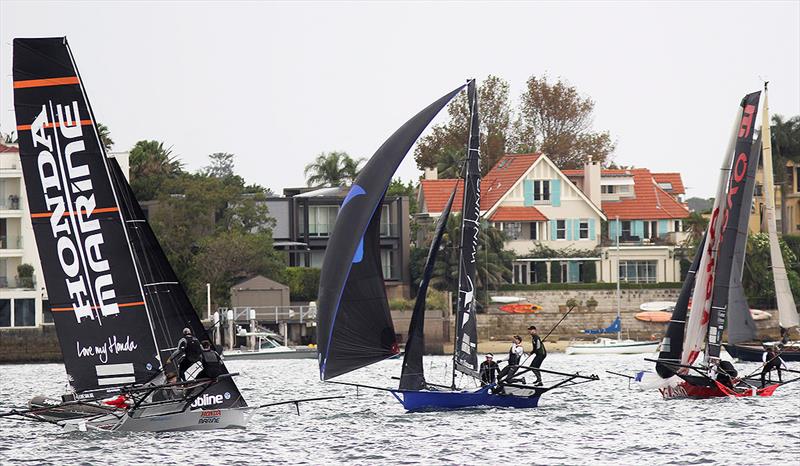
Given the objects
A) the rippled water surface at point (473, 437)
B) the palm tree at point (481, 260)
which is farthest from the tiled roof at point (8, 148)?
the rippled water surface at point (473, 437)

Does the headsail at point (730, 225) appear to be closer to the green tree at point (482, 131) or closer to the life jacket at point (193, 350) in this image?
the life jacket at point (193, 350)

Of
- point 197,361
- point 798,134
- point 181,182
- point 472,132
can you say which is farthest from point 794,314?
point 798,134

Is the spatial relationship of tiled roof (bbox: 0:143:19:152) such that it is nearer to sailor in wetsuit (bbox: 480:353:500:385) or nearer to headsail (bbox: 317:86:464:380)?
sailor in wetsuit (bbox: 480:353:500:385)

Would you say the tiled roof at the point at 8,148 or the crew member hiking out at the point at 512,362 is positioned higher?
the tiled roof at the point at 8,148

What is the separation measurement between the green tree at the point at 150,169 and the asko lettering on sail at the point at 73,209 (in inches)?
2069

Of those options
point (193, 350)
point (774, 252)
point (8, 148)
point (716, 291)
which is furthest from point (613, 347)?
point (193, 350)

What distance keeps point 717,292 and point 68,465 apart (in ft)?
53.0

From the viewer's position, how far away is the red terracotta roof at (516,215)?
264 feet

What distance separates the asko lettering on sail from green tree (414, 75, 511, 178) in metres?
71.0

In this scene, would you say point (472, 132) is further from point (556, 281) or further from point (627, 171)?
point (627, 171)

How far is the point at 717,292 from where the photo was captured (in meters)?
33.8

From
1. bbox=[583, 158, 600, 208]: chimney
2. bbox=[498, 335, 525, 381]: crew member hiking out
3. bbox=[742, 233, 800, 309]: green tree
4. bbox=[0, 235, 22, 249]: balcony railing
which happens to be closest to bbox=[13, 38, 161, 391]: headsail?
bbox=[498, 335, 525, 381]: crew member hiking out

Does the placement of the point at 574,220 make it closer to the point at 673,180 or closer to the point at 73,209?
the point at 673,180

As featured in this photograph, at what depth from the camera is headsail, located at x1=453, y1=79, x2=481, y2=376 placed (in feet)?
96.5
